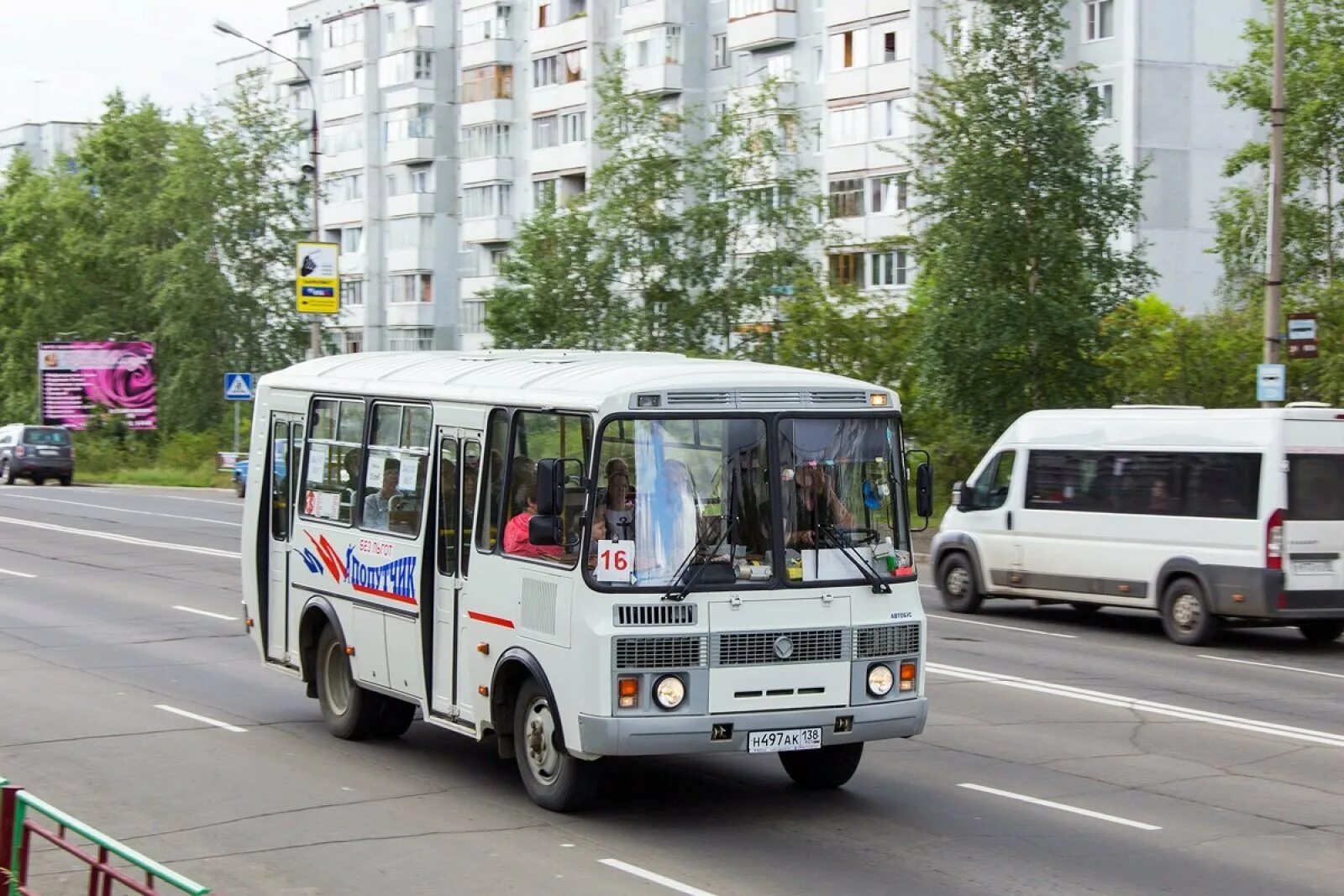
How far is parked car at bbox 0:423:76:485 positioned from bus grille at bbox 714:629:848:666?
54.0 m

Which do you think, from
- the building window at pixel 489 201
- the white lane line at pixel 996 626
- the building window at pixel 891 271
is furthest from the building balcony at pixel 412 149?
the white lane line at pixel 996 626

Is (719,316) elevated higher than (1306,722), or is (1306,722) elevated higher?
(719,316)

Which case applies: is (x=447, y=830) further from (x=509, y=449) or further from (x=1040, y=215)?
(x=1040, y=215)

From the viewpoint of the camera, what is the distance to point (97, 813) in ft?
33.7

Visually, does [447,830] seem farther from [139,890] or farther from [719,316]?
[719,316]

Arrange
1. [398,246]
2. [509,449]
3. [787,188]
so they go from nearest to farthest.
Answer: [509,449] < [787,188] < [398,246]

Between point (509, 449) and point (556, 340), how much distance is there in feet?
109

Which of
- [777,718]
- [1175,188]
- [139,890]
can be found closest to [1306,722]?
[777,718]

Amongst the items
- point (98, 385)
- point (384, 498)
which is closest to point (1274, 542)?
point (384, 498)

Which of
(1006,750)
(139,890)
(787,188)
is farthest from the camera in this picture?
(787,188)

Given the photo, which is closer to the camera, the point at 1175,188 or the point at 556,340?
the point at 556,340

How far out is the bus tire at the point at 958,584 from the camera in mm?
22094

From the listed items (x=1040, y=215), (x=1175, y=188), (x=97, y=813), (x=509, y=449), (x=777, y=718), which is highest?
(x=1175, y=188)

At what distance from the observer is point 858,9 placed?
196ft
